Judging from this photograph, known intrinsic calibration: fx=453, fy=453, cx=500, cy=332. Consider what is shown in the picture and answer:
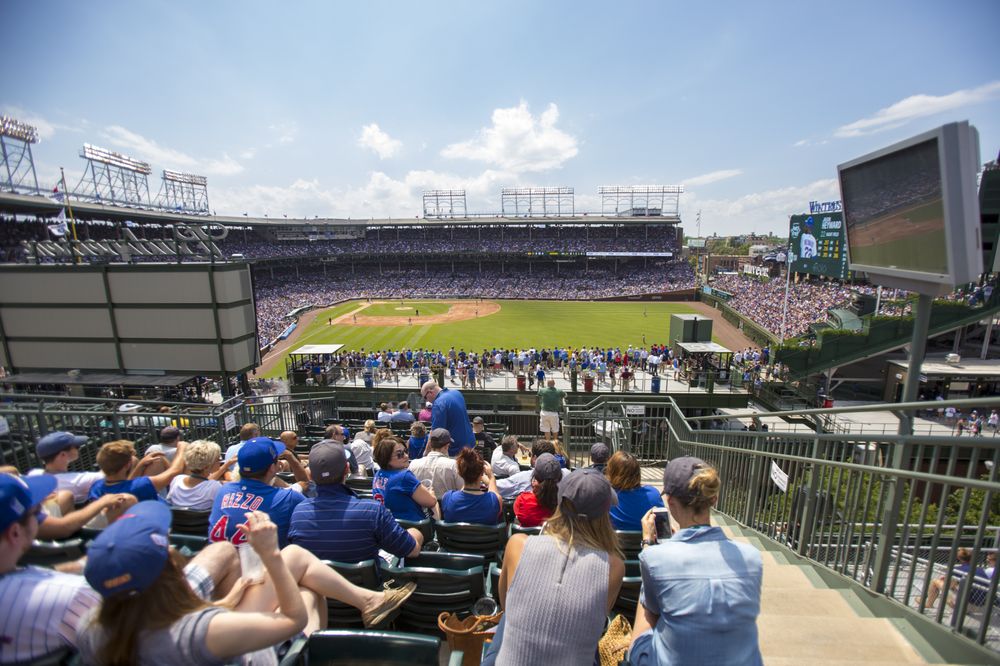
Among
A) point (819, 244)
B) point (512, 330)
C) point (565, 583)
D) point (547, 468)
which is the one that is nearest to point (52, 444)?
point (547, 468)

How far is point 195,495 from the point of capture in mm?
4340

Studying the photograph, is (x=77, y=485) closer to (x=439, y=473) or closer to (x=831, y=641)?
(x=439, y=473)

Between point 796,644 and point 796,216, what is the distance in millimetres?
45284

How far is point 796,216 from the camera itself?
3931cm

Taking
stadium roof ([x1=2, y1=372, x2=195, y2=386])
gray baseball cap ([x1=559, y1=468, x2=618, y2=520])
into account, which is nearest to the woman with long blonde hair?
gray baseball cap ([x1=559, y1=468, x2=618, y2=520])

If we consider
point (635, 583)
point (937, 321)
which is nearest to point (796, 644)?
point (635, 583)

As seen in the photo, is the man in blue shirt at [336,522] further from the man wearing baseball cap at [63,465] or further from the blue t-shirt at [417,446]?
the blue t-shirt at [417,446]

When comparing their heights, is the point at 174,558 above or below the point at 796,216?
below

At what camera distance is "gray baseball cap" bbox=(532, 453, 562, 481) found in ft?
11.9

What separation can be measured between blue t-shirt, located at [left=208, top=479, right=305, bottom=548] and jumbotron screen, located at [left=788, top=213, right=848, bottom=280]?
39.0 m

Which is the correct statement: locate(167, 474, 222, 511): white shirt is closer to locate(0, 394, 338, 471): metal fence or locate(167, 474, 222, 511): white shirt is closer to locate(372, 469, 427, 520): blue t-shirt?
locate(372, 469, 427, 520): blue t-shirt

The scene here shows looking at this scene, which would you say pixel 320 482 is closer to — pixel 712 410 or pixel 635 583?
pixel 635 583

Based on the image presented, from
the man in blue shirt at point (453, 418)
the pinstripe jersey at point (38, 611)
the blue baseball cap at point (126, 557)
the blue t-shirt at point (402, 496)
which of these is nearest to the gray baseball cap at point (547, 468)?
the blue t-shirt at point (402, 496)

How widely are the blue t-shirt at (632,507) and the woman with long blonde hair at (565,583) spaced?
1.73 meters
